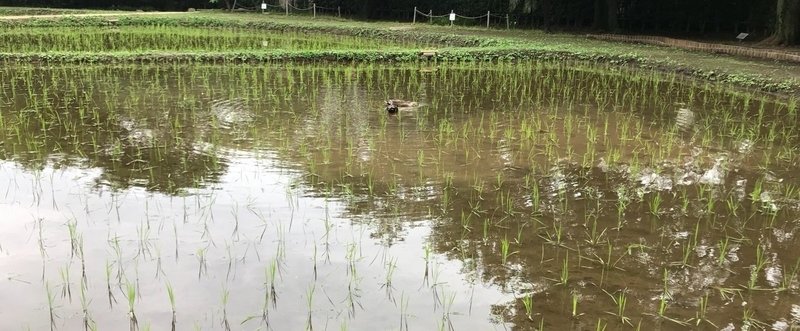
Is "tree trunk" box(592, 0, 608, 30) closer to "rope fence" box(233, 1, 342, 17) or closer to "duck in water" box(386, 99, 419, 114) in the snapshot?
"rope fence" box(233, 1, 342, 17)

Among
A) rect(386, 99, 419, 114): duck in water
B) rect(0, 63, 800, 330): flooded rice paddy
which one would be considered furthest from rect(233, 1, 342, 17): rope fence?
rect(0, 63, 800, 330): flooded rice paddy

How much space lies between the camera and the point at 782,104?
8.74 m

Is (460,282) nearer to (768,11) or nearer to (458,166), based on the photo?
(458,166)

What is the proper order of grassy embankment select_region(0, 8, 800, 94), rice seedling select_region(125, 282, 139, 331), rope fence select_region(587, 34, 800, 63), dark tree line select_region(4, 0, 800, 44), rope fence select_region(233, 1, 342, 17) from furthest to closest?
1. rope fence select_region(233, 1, 342, 17)
2. dark tree line select_region(4, 0, 800, 44)
3. rope fence select_region(587, 34, 800, 63)
4. grassy embankment select_region(0, 8, 800, 94)
5. rice seedling select_region(125, 282, 139, 331)

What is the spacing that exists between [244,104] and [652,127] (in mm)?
4807

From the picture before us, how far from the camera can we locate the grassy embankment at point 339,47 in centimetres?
1158

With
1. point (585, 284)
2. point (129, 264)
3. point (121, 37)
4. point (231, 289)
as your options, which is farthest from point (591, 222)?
point (121, 37)

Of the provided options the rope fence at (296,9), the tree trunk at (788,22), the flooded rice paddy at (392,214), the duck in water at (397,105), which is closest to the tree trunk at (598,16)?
the tree trunk at (788,22)

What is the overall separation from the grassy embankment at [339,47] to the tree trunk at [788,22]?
8.82 ft

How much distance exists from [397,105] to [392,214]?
371 centimetres

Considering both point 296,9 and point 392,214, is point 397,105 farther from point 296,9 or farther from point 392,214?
point 296,9

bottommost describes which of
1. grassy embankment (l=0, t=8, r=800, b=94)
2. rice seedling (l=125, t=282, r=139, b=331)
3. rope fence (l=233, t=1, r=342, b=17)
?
rice seedling (l=125, t=282, r=139, b=331)

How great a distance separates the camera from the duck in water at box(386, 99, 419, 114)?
26.0ft

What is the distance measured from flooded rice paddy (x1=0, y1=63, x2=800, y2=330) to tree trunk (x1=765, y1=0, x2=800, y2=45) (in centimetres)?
720
